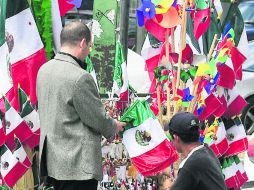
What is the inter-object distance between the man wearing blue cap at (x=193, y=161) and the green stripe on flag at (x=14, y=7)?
1.53 meters

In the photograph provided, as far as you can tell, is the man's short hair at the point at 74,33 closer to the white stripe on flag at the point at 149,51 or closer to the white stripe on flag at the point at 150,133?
the white stripe on flag at the point at 150,133

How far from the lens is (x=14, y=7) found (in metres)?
4.20

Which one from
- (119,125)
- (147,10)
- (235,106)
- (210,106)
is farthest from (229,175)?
(147,10)

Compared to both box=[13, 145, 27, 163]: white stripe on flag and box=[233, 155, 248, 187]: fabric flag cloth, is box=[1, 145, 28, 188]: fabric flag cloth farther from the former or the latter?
box=[233, 155, 248, 187]: fabric flag cloth

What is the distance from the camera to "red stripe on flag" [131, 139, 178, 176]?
4.25 metres

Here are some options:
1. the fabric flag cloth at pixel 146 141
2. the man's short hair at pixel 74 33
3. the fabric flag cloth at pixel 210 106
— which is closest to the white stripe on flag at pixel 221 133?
the fabric flag cloth at pixel 210 106

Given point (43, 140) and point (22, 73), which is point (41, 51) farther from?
point (43, 140)

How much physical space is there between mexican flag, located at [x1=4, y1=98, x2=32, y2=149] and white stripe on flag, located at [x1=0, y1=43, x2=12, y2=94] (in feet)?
0.33

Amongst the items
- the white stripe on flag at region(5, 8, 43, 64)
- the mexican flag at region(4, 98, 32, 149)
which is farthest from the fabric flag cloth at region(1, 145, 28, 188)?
the white stripe on flag at region(5, 8, 43, 64)

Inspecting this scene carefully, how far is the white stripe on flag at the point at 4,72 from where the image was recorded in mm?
4176

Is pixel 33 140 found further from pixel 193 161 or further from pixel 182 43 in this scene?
pixel 193 161

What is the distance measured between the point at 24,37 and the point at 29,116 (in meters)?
0.56

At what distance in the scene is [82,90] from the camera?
3.53m

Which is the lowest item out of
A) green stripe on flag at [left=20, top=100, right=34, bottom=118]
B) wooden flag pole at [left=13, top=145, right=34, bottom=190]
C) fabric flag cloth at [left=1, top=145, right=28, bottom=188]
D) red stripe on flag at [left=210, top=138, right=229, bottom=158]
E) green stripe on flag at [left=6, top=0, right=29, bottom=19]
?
red stripe on flag at [left=210, top=138, right=229, bottom=158]
